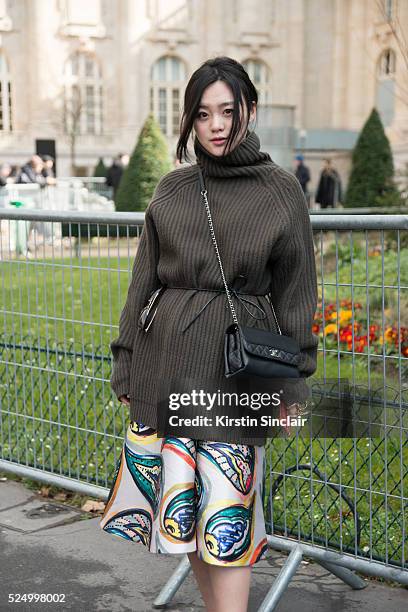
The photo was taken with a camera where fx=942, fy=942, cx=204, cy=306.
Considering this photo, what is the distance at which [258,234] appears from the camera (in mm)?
2719

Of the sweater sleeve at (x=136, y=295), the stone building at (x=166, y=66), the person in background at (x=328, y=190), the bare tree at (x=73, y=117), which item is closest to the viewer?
the sweater sleeve at (x=136, y=295)

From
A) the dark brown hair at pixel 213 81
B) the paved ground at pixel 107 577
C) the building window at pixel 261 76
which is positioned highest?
the building window at pixel 261 76

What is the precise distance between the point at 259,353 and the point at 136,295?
1.77 feet

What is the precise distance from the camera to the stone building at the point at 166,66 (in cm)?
4275

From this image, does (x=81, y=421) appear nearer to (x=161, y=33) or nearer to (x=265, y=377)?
(x=265, y=377)

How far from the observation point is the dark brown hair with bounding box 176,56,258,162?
2.76 metres

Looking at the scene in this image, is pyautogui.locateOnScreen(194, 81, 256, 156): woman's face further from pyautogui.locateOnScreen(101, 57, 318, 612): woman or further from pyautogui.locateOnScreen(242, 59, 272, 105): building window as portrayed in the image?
pyautogui.locateOnScreen(242, 59, 272, 105): building window

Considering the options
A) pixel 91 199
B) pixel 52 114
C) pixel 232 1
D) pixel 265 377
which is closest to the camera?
pixel 265 377

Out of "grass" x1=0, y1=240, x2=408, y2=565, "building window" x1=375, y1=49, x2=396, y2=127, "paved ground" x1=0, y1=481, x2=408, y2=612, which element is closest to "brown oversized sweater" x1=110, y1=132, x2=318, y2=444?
"grass" x1=0, y1=240, x2=408, y2=565

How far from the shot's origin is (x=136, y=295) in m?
2.96

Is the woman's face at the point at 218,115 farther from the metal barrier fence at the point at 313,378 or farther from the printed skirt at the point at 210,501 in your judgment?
the printed skirt at the point at 210,501

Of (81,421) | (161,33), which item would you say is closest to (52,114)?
(161,33)

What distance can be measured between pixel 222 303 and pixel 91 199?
67.3ft

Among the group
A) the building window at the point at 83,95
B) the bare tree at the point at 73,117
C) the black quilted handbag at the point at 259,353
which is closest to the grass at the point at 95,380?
the black quilted handbag at the point at 259,353
